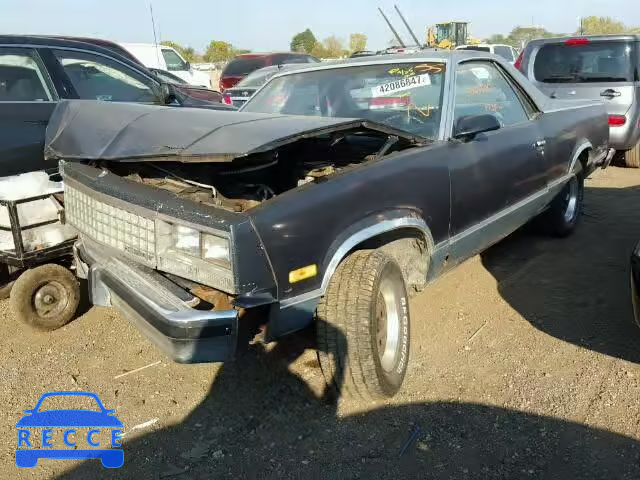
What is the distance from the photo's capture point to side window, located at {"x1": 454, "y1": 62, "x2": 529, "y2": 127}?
3.89 m

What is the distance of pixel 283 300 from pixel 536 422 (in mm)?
1320

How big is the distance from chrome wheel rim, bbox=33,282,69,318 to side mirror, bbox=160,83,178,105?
226 cm

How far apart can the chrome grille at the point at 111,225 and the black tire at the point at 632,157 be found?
298 inches

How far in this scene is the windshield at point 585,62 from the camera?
25.9 feet

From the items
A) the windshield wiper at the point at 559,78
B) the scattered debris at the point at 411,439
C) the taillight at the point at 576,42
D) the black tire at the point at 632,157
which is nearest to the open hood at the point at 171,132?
the scattered debris at the point at 411,439

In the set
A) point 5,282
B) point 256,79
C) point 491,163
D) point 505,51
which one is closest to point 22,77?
point 5,282

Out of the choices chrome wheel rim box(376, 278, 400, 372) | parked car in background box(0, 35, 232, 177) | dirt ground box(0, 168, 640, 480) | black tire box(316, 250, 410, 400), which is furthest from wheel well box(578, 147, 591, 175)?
parked car in background box(0, 35, 232, 177)

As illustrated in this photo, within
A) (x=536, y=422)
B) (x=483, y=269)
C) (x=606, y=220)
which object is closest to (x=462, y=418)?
(x=536, y=422)

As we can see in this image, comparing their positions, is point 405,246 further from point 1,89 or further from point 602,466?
point 1,89

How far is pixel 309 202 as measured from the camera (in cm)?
266

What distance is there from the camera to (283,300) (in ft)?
8.46

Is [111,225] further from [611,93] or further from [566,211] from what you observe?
[611,93]

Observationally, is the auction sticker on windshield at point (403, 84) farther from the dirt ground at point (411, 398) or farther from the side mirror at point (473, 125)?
the dirt ground at point (411, 398)

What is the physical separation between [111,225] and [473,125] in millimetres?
2086
